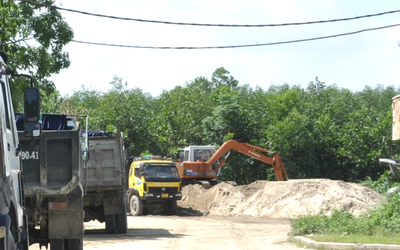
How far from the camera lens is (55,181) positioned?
1165 cm

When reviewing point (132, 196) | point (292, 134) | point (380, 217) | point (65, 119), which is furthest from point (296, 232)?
point (292, 134)

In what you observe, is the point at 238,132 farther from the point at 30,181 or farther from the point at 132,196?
the point at 30,181

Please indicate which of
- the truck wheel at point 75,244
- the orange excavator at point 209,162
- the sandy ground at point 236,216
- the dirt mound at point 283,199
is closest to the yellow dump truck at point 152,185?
the sandy ground at point 236,216

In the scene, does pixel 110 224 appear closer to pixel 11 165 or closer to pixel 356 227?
pixel 356 227

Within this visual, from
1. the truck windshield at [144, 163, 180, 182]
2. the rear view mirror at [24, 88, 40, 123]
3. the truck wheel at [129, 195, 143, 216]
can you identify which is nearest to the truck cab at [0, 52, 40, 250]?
the rear view mirror at [24, 88, 40, 123]

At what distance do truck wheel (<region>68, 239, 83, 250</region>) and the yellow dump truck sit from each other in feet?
57.8

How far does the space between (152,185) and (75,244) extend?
17.8 m

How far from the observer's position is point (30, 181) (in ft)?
37.9

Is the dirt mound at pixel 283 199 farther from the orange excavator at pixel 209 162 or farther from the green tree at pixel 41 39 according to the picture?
the green tree at pixel 41 39

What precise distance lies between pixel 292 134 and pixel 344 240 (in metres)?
31.2

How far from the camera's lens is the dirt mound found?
30406mm

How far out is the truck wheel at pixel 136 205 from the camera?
30.7 metres

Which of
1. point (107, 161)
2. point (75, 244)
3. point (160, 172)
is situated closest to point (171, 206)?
point (160, 172)

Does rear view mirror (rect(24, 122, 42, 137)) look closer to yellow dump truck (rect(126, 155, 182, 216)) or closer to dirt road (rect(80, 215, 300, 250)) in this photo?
dirt road (rect(80, 215, 300, 250))
